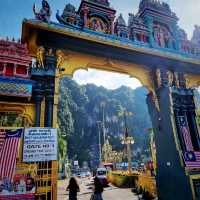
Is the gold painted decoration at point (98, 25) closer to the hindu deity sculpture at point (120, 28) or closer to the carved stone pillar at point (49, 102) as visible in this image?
the hindu deity sculpture at point (120, 28)

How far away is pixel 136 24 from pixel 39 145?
7316mm

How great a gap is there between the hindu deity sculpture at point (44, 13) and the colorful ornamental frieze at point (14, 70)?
1316mm

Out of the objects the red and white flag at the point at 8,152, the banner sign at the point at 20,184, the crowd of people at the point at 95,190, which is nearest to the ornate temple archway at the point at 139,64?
the banner sign at the point at 20,184

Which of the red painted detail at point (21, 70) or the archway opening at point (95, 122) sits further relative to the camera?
the archway opening at point (95, 122)

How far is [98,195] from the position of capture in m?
7.83

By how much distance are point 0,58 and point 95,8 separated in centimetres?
507

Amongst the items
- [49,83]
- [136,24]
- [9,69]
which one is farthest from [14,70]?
[136,24]

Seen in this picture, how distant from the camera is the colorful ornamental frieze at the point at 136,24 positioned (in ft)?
27.8

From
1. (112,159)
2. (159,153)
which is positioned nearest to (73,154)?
(112,159)

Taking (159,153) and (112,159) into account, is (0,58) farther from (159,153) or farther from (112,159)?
(112,159)

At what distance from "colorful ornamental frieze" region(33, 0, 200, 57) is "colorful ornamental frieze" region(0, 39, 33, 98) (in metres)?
1.55

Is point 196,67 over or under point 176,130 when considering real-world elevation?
over

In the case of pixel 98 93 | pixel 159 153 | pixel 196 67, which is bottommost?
pixel 159 153

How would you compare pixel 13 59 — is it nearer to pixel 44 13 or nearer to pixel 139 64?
pixel 44 13
